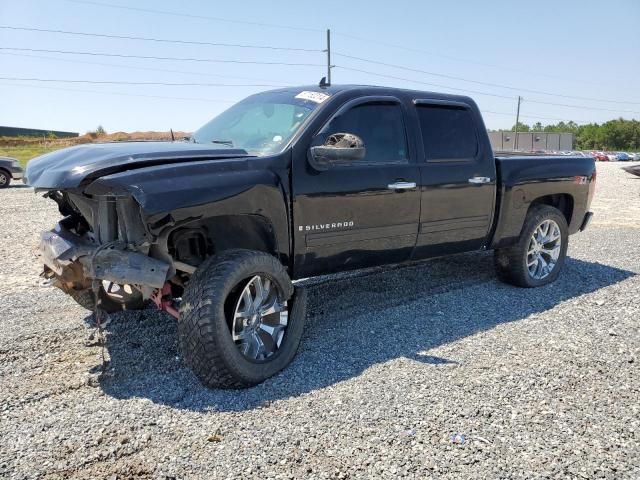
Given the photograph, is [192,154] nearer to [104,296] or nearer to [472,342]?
[104,296]

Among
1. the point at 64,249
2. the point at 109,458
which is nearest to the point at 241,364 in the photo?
the point at 109,458

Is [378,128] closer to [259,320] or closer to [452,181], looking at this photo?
[452,181]

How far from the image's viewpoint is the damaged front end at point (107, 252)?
3.31m

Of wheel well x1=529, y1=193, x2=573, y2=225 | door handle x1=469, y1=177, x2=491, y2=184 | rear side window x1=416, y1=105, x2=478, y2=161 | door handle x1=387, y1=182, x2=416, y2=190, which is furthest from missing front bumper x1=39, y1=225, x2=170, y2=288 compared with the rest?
wheel well x1=529, y1=193, x2=573, y2=225

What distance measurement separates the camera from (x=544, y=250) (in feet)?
20.1

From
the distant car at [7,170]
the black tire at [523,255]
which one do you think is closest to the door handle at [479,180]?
the black tire at [523,255]

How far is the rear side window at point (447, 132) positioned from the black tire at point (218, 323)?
205cm

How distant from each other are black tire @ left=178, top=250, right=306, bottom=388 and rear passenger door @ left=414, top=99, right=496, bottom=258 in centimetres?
179

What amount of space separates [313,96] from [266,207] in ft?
3.86

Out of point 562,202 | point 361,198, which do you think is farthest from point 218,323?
point 562,202

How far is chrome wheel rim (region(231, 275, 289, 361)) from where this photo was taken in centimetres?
364

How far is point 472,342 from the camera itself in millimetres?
4324

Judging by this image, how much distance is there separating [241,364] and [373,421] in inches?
34.6

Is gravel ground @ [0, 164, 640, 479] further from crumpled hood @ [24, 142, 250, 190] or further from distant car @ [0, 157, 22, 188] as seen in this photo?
distant car @ [0, 157, 22, 188]
